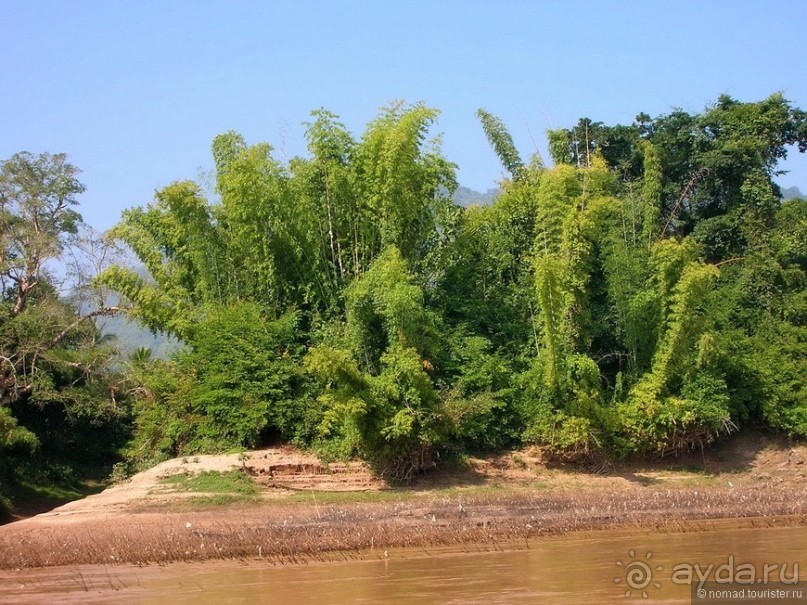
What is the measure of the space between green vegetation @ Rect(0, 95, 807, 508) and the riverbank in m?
0.74

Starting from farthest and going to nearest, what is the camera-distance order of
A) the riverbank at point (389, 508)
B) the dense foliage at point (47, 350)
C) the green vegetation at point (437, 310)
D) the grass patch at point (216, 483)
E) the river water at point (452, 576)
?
1. the dense foliage at point (47, 350)
2. the green vegetation at point (437, 310)
3. the grass patch at point (216, 483)
4. the riverbank at point (389, 508)
5. the river water at point (452, 576)

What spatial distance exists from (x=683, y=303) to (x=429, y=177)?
745 cm

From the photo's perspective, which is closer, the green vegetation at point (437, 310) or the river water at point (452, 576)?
the river water at point (452, 576)

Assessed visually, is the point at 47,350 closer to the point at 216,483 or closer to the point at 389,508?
the point at 216,483

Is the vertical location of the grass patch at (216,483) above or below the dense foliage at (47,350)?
below

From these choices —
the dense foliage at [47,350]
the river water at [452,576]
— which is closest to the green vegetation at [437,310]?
the dense foliage at [47,350]

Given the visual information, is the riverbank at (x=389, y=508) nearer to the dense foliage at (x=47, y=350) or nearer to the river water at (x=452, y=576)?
the river water at (x=452, y=576)

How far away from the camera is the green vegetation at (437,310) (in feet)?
76.1

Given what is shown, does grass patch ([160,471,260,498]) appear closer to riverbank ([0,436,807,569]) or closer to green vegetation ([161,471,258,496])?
green vegetation ([161,471,258,496])

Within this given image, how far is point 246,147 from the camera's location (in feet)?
83.3

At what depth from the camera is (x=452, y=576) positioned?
13.7m

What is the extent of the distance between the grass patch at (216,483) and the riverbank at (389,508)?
5.5 inches

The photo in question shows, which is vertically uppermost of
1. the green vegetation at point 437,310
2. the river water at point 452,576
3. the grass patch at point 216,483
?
the green vegetation at point 437,310

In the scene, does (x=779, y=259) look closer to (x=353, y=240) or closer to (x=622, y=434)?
(x=622, y=434)
